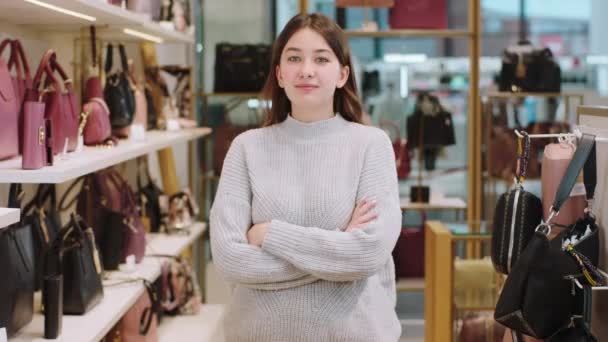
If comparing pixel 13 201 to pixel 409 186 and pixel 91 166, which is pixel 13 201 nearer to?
pixel 91 166

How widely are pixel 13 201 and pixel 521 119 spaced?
12.2 feet

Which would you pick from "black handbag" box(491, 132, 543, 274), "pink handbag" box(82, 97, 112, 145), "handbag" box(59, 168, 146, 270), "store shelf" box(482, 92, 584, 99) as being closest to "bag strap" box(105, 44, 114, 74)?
"handbag" box(59, 168, 146, 270)

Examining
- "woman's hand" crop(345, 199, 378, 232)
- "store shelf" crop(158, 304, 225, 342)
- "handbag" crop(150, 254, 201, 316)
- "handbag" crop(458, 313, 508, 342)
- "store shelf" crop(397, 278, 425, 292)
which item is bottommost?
"store shelf" crop(397, 278, 425, 292)

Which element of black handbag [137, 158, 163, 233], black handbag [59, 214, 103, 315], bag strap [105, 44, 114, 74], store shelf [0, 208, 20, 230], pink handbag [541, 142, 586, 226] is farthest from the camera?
black handbag [137, 158, 163, 233]

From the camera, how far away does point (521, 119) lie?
5.93 metres

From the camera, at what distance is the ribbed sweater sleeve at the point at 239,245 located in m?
2.38

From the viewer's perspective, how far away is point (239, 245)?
240cm

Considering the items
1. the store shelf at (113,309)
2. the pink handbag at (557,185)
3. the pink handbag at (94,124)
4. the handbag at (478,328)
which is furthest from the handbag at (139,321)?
the pink handbag at (557,185)

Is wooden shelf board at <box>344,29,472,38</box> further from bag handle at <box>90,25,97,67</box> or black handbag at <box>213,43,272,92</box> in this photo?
bag handle at <box>90,25,97,67</box>

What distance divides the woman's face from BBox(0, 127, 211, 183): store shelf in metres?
0.72

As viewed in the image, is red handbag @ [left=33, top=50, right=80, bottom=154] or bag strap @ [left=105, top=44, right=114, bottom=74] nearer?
red handbag @ [left=33, top=50, right=80, bottom=154]

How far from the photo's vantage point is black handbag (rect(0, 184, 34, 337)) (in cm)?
259

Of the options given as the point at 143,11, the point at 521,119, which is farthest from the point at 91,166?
the point at 521,119

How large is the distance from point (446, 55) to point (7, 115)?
12.5 ft
